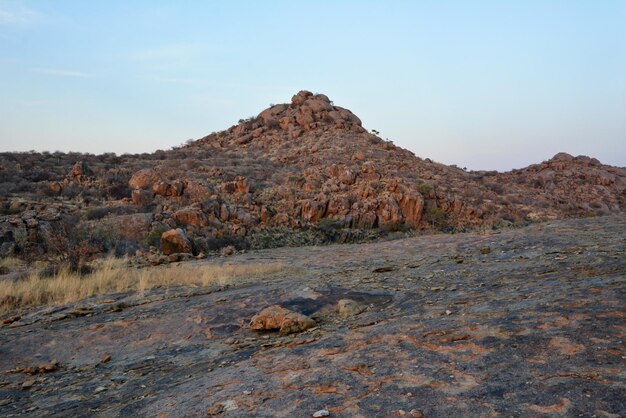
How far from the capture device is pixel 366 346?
4.04 m

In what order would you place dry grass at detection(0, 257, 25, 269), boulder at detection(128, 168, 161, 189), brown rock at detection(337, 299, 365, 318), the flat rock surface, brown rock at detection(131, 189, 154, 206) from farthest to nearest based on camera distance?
1. boulder at detection(128, 168, 161, 189)
2. brown rock at detection(131, 189, 154, 206)
3. dry grass at detection(0, 257, 25, 269)
4. brown rock at detection(337, 299, 365, 318)
5. the flat rock surface

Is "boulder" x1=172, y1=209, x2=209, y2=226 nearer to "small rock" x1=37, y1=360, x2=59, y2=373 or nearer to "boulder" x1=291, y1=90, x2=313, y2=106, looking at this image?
"small rock" x1=37, y1=360, x2=59, y2=373

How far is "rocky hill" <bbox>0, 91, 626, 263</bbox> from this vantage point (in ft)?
50.2

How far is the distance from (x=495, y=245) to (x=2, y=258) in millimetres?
13196

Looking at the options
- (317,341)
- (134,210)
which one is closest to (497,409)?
(317,341)

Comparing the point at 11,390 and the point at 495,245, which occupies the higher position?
the point at 495,245

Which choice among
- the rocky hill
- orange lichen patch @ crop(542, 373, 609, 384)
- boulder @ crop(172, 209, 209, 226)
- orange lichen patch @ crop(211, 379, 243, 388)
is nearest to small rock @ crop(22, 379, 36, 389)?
orange lichen patch @ crop(211, 379, 243, 388)

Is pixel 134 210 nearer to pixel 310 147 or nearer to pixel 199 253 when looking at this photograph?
pixel 199 253

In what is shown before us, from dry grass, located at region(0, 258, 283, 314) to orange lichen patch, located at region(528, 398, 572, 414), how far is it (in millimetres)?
6543

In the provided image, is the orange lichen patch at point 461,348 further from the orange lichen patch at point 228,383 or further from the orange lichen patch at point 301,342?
the orange lichen patch at point 228,383

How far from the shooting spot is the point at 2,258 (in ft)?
43.3

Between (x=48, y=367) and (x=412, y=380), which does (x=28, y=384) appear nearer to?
(x=48, y=367)

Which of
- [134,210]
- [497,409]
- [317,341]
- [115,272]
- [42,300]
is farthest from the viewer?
[134,210]

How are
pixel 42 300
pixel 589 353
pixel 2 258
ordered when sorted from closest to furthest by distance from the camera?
pixel 589 353, pixel 42 300, pixel 2 258
